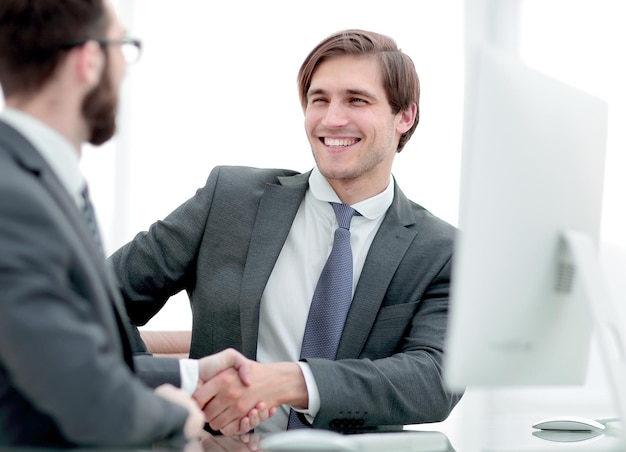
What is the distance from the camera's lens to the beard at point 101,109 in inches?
58.7

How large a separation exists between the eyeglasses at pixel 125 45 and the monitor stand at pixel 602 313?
854mm

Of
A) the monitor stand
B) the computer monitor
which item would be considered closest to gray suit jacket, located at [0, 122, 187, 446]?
the computer monitor

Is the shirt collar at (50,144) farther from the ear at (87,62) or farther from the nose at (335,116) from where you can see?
the nose at (335,116)

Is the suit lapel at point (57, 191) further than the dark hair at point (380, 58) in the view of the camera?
No

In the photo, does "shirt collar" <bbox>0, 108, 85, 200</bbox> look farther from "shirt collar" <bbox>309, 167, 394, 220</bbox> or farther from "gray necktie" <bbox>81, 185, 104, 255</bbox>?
"shirt collar" <bbox>309, 167, 394, 220</bbox>

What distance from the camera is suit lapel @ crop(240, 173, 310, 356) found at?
2.48 m

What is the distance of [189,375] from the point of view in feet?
6.61

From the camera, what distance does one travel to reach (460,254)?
1301 mm

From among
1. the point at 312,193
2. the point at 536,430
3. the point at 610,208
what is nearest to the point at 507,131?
the point at 536,430

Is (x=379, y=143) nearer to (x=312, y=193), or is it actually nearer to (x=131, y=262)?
(x=312, y=193)

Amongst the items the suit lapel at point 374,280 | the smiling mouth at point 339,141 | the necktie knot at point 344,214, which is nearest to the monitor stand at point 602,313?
the suit lapel at point 374,280

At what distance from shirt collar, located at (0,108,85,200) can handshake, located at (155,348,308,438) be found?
72 cm

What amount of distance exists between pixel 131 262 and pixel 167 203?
6.89 ft

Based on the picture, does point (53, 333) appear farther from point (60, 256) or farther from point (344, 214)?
point (344, 214)
